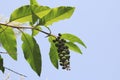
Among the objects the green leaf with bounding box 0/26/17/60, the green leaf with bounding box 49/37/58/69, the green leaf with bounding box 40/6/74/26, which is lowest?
the green leaf with bounding box 49/37/58/69

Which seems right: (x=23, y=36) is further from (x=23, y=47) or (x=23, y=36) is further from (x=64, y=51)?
(x=64, y=51)

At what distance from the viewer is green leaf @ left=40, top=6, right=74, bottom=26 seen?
1498mm

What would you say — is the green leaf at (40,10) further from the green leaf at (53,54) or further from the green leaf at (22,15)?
the green leaf at (53,54)

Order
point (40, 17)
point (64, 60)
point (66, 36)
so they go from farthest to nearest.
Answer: point (66, 36)
point (40, 17)
point (64, 60)

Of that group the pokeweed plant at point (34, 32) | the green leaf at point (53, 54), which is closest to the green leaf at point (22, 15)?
the pokeweed plant at point (34, 32)

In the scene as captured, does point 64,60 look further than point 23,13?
No

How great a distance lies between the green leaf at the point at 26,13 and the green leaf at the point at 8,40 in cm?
6

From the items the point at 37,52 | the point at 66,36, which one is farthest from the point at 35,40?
the point at 66,36

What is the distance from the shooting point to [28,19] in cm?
153

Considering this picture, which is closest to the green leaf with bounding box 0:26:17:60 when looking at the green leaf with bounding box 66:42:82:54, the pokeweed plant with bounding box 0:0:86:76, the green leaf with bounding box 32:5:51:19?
the pokeweed plant with bounding box 0:0:86:76

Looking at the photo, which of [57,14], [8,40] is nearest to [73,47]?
[57,14]

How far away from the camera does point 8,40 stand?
1.56m

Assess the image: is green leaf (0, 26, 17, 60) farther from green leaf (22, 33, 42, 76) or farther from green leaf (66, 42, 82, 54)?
green leaf (66, 42, 82, 54)

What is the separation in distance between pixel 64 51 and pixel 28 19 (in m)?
0.26
